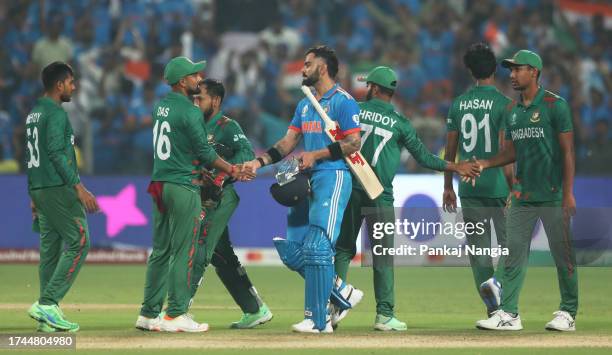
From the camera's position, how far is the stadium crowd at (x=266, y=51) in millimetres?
22641

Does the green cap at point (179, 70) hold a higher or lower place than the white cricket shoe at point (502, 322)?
higher

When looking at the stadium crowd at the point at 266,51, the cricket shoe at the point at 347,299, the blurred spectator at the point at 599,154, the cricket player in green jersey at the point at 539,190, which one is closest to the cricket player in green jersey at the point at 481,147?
the cricket player in green jersey at the point at 539,190

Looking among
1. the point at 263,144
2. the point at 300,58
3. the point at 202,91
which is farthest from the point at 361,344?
the point at 300,58

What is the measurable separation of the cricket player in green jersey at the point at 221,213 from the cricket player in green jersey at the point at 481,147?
78.9 inches

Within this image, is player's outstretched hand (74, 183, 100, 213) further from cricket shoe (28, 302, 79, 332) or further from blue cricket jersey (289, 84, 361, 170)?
blue cricket jersey (289, 84, 361, 170)

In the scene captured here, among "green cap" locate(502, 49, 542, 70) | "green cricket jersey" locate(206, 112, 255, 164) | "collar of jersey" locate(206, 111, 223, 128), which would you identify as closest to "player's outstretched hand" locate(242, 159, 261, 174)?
"green cricket jersey" locate(206, 112, 255, 164)

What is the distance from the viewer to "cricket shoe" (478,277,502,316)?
10.6 m

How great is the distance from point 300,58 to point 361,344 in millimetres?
14990

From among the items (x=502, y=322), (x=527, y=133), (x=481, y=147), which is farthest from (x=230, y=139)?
(x=502, y=322)

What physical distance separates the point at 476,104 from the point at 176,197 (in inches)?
119

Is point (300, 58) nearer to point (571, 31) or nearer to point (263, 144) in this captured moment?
point (263, 144)

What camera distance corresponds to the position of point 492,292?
418 inches

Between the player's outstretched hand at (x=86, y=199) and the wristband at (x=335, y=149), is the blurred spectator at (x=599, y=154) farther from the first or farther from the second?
the player's outstretched hand at (x=86, y=199)

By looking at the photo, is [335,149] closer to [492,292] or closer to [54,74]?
[492,292]
